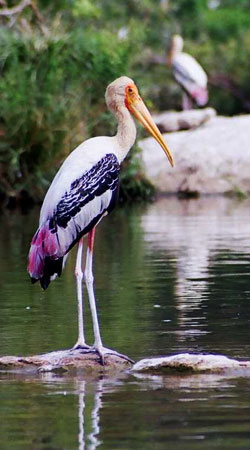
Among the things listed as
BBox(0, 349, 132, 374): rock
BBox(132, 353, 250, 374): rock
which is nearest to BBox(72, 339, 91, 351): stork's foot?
BBox(0, 349, 132, 374): rock

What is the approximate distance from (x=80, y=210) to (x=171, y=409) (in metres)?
2.25

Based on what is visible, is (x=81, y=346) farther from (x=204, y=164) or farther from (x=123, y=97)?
(x=204, y=164)

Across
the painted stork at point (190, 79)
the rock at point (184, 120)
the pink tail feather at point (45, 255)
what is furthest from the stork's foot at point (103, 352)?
the painted stork at point (190, 79)

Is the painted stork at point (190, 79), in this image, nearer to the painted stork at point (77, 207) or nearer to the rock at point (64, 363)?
the painted stork at point (77, 207)

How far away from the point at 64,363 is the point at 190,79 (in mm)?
25620

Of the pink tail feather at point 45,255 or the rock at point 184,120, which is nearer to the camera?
the pink tail feather at point 45,255

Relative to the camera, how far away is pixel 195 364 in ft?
30.5

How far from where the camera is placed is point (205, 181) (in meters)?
29.6

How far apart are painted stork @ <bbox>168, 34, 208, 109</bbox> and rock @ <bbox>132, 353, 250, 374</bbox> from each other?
83.7ft

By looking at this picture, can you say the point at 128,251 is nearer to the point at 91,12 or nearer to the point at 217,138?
the point at 217,138

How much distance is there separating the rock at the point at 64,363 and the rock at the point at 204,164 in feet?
63.5

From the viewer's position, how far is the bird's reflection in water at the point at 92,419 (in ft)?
24.1

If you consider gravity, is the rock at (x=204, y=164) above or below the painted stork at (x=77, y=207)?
below

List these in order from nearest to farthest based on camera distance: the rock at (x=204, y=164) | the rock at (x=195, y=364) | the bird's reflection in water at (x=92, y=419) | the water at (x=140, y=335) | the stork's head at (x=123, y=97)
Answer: the bird's reflection in water at (x=92, y=419) → the water at (x=140, y=335) → the rock at (x=195, y=364) → the stork's head at (x=123, y=97) → the rock at (x=204, y=164)
